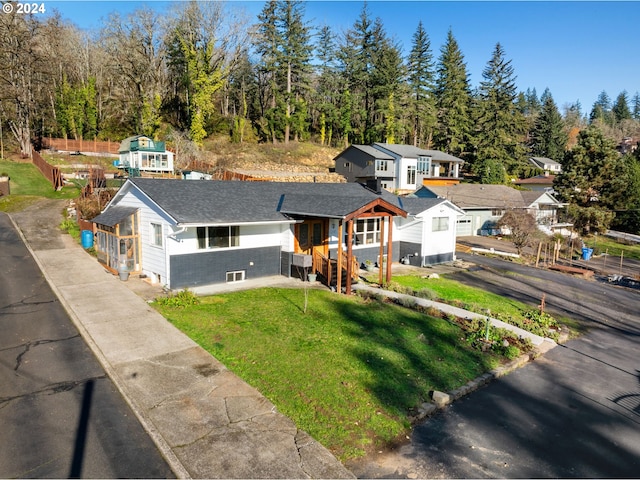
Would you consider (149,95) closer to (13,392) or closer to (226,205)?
(226,205)

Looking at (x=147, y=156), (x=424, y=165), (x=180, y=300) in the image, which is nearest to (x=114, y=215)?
(x=180, y=300)

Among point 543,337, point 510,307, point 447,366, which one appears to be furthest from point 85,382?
point 510,307

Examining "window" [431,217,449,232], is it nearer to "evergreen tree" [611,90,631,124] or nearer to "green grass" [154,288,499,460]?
"green grass" [154,288,499,460]

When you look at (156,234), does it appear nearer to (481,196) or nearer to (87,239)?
(87,239)

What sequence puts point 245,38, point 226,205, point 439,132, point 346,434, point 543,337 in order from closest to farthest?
point 346,434, point 543,337, point 226,205, point 245,38, point 439,132

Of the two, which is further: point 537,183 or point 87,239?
point 537,183

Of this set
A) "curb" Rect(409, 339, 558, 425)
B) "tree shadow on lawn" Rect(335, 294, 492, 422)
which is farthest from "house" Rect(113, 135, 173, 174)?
"curb" Rect(409, 339, 558, 425)
